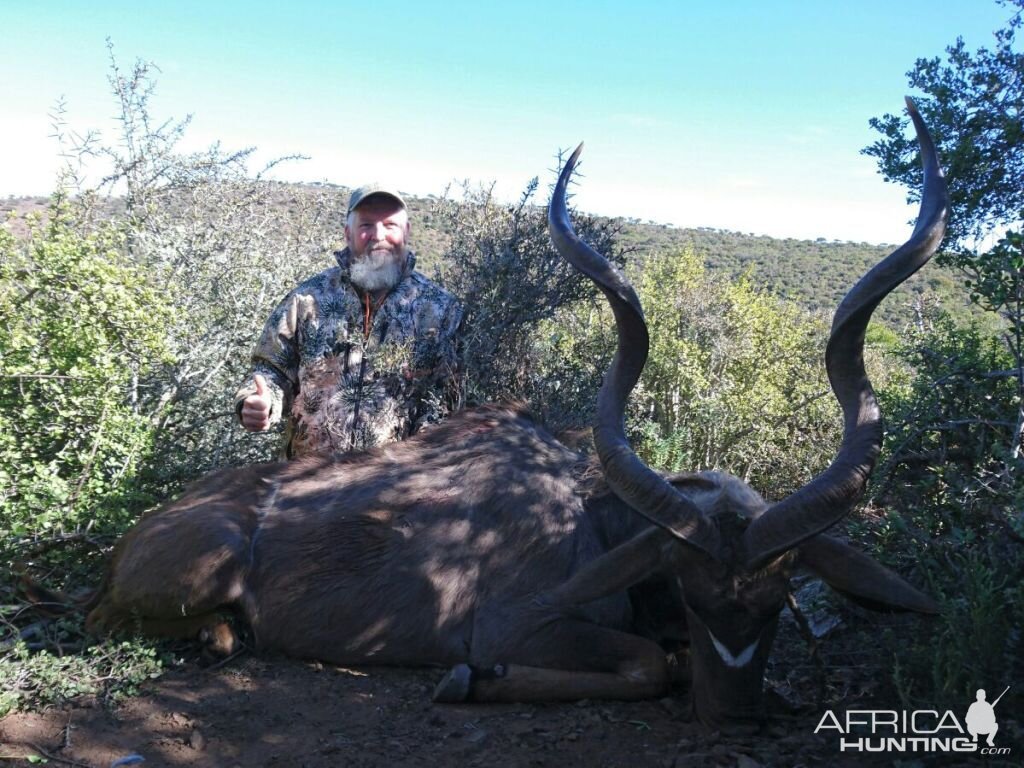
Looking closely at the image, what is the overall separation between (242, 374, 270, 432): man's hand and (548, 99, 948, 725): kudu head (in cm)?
233

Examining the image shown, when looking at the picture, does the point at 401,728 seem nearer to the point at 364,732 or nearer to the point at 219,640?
the point at 364,732

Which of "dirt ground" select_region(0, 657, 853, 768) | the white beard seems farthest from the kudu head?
the white beard

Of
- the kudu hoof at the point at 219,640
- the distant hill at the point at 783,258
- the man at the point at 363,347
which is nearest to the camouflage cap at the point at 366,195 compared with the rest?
the man at the point at 363,347

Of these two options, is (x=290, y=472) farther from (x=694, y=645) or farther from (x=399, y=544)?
(x=694, y=645)

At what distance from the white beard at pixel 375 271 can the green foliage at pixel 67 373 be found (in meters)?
1.26

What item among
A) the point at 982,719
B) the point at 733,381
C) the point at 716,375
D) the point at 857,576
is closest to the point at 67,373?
the point at 857,576

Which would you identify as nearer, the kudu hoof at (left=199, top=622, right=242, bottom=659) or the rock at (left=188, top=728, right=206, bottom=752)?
the rock at (left=188, top=728, right=206, bottom=752)

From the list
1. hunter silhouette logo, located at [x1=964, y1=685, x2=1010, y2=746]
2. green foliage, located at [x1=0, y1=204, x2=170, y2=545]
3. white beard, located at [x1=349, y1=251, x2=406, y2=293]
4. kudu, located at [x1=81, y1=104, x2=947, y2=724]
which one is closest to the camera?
hunter silhouette logo, located at [x1=964, y1=685, x2=1010, y2=746]

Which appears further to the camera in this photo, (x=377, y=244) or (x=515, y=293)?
(x=515, y=293)

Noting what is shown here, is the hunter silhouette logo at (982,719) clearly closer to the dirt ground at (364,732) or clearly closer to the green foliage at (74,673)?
the dirt ground at (364,732)

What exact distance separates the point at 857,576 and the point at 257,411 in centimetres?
340

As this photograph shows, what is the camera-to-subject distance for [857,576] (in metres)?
3.45

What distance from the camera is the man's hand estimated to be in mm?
5027

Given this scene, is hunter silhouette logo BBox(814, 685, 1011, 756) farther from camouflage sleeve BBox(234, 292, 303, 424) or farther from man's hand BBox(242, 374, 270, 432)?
camouflage sleeve BBox(234, 292, 303, 424)
